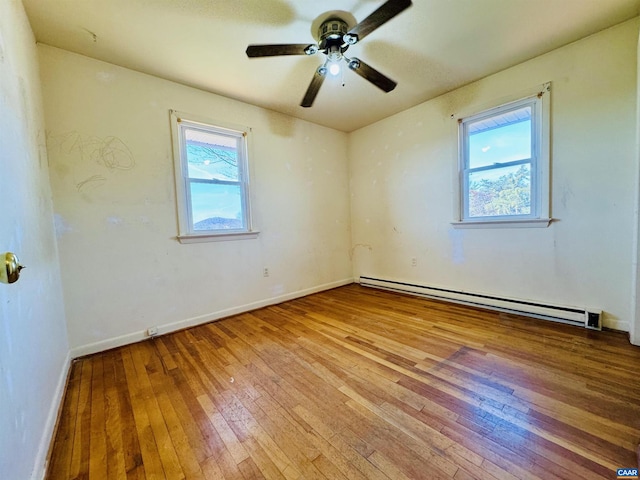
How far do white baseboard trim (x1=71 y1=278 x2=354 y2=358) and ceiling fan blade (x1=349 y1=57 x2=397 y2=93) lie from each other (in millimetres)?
2756

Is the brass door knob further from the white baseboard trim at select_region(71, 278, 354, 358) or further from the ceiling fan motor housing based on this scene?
the ceiling fan motor housing

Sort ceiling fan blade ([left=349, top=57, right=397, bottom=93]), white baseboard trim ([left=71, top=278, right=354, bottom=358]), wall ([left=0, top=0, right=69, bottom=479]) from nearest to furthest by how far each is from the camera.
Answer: wall ([left=0, top=0, right=69, bottom=479]) < ceiling fan blade ([left=349, top=57, right=397, bottom=93]) < white baseboard trim ([left=71, top=278, right=354, bottom=358])

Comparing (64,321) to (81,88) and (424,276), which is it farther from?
(424,276)

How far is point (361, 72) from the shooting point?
6.82 ft

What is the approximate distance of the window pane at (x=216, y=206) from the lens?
2.83 m

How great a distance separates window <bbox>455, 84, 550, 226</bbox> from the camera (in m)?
2.52

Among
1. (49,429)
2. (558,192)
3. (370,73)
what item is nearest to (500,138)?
(558,192)

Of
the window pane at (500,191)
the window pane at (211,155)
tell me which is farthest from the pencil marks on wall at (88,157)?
the window pane at (500,191)

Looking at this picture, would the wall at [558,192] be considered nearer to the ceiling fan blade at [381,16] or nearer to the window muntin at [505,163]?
the window muntin at [505,163]

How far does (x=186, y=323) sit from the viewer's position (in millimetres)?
2723

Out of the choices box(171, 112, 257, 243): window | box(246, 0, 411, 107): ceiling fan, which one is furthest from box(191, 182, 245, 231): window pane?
box(246, 0, 411, 107): ceiling fan

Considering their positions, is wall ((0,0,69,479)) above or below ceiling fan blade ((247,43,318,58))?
below

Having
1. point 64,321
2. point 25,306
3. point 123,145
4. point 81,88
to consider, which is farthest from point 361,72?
point 64,321

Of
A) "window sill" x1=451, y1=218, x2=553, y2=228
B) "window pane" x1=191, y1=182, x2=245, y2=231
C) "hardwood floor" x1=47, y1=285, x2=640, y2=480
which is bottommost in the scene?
"hardwood floor" x1=47, y1=285, x2=640, y2=480
